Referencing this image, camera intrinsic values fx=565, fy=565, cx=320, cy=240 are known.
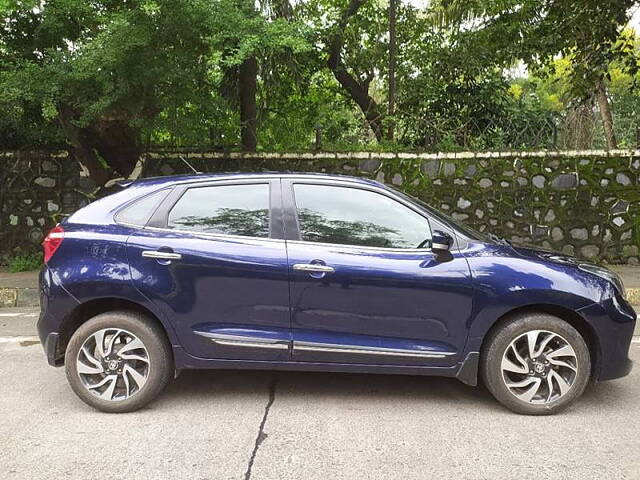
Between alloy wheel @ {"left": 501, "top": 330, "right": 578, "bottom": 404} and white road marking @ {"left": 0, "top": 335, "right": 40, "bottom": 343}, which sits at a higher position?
alloy wheel @ {"left": 501, "top": 330, "right": 578, "bottom": 404}

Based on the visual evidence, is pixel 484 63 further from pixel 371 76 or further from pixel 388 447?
pixel 388 447

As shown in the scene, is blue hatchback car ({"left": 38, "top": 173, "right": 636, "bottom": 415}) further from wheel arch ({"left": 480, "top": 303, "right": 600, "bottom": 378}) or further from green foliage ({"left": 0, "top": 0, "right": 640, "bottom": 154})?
green foliage ({"left": 0, "top": 0, "right": 640, "bottom": 154})

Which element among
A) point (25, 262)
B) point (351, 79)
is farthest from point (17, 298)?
point (351, 79)

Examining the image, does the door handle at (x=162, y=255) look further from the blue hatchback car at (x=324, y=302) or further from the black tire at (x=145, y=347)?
the black tire at (x=145, y=347)

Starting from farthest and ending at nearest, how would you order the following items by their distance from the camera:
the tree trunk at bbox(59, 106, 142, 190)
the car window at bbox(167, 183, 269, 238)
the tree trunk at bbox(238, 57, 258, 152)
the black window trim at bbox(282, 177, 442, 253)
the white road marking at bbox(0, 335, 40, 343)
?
the tree trunk at bbox(238, 57, 258, 152)
the tree trunk at bbox(59, 106, 142, 190)
the white road marking at bbox(0, 335, 40, 343)
the car window at bbox(167, 183, 269, 238)
the black window trim at bbox(282, 177, 442, 253)

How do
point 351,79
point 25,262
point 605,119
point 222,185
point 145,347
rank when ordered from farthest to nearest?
point 351,79 → point 605,119 → point 25,262 → point 222,185 → point 145,347

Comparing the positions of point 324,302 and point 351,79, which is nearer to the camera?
point 324,302

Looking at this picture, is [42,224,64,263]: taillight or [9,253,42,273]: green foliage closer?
[42,224,64,263]: taillight

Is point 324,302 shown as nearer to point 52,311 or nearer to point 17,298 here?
point 52,311

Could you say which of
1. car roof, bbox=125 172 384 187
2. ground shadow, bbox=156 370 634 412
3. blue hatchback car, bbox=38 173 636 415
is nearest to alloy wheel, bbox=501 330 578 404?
blue hatchback car, bbox=38 173 636 415

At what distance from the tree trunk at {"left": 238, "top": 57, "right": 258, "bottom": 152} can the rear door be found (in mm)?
5937

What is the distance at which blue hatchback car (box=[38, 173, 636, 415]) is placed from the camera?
3656 mm

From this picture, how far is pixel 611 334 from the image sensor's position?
3.68m

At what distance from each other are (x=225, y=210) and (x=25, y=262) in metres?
6.32
